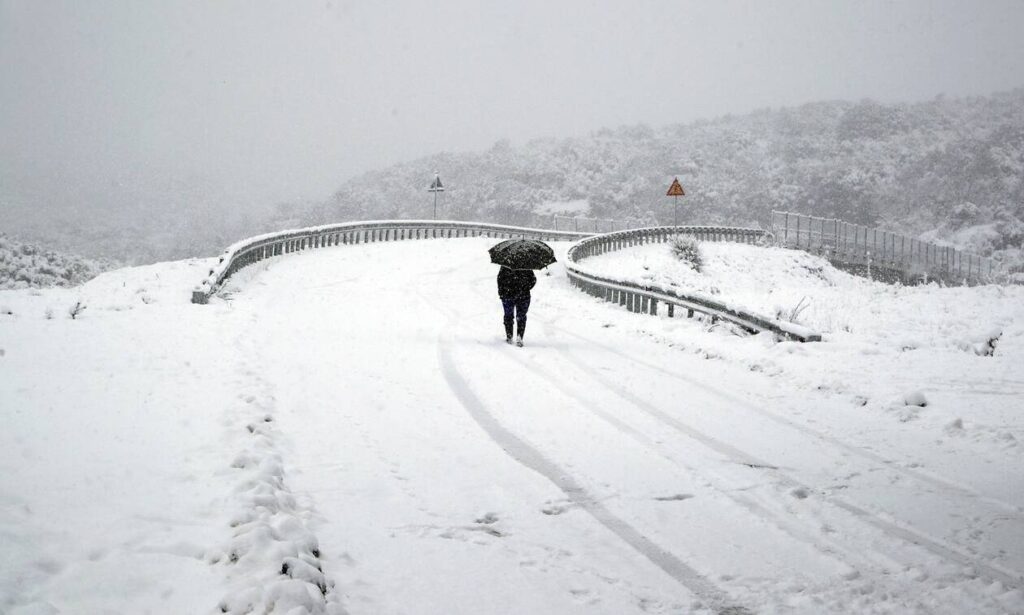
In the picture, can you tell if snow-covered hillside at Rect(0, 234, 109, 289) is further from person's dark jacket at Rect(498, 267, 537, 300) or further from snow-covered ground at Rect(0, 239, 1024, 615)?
person's dark jacket at Rect(498, 267, 537, 300)

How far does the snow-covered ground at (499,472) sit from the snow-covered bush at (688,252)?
66.7ft

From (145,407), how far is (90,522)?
2988mm

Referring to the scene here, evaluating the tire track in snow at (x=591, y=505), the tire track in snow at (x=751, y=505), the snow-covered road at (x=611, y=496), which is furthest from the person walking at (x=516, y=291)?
the tire track in snow at (x=751, y=505)

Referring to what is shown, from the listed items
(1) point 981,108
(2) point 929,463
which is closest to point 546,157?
(1) point 981,108

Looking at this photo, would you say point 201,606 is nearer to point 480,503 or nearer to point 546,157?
point 480,503

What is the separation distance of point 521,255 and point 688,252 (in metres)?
22.4

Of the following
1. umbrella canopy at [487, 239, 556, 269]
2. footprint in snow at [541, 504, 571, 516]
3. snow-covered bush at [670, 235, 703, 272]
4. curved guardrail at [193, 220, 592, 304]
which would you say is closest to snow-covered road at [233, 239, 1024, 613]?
footprint in snow at [541, 504, 571, 516]

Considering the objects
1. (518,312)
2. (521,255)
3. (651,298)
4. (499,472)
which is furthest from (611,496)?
(651,298)

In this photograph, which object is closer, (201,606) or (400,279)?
(201,606)

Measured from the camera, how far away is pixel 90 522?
430cm

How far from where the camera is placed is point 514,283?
12.2 meters

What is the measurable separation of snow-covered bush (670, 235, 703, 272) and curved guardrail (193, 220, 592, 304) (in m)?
13.2

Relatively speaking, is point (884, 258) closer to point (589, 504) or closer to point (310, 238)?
point (310, 238)

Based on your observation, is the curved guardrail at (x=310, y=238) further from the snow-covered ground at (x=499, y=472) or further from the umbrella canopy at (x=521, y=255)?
the umbrella canopy at (x=521, y=255)
